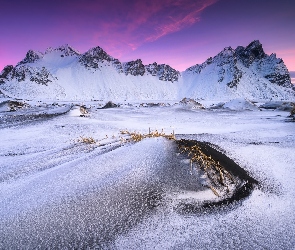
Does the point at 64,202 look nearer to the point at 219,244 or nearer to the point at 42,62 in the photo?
the point at 219,244

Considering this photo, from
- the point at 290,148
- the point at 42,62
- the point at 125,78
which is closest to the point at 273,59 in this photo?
the point at 125,78

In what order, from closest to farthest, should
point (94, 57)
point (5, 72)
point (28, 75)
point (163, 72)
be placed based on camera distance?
point (28, 75), point (5, 72), point (94, 57), point (163, 72)

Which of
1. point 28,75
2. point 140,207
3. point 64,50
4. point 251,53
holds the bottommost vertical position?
point 140,207

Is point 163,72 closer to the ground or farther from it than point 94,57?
closer to the ground

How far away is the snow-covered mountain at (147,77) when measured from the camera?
7006 centimetres

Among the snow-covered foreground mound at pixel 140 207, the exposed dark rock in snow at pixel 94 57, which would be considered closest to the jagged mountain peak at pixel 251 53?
the exposed dark rock in snow at pixel 94 57

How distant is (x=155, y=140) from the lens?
2631mm

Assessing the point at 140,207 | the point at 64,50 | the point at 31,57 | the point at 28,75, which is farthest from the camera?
the point at 64,50

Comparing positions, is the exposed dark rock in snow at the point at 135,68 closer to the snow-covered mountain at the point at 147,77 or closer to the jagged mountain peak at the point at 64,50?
the snow-covered mountain at the point at 147,77

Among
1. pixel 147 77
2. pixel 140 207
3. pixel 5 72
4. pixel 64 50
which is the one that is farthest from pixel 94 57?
pixel 140 207

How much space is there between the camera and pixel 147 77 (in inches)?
3632

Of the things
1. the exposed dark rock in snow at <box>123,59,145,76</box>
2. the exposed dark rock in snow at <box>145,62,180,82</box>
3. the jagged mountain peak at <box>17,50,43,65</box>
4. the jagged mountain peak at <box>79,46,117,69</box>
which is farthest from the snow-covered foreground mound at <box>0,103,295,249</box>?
the jagged mountain peak at <box>17,50,43,65</box>

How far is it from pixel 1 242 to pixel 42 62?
321 feet

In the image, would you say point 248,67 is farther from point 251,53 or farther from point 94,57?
point 94,57
